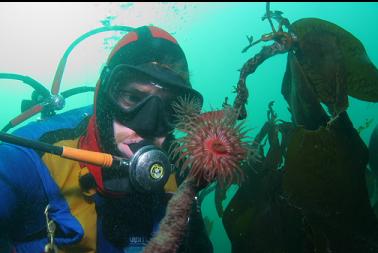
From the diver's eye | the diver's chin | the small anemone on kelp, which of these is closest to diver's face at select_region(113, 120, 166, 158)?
the diver's chin

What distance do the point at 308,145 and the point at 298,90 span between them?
606 mm

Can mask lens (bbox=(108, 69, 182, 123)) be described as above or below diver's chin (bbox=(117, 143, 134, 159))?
above

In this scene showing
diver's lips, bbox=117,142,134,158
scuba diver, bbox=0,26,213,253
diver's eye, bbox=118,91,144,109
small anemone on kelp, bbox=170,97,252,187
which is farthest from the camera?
diver's eye, bbox=118,91,144,109

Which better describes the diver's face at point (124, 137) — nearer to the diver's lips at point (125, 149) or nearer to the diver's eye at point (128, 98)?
the diver's lips at point (125, 149)

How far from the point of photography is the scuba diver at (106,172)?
2.52 meters

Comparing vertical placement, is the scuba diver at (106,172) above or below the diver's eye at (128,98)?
below

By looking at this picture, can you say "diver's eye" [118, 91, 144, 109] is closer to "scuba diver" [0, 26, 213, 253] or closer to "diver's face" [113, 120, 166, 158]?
"scuba diver" [0, 26, 213, 253]

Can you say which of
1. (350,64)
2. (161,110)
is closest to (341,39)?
(350,64)

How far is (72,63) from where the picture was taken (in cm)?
5081

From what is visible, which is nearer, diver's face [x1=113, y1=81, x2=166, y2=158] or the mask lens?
diver's face [x1=113, y1=81, x2=166, y2=158]

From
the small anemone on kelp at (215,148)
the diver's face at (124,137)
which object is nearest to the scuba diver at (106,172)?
the diver's face at (124,137)

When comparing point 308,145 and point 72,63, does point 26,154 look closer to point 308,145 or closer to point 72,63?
point 308,145

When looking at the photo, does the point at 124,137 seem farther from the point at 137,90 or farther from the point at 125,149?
the point at 137,90

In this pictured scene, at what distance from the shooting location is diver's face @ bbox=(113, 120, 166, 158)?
295 centimetres
